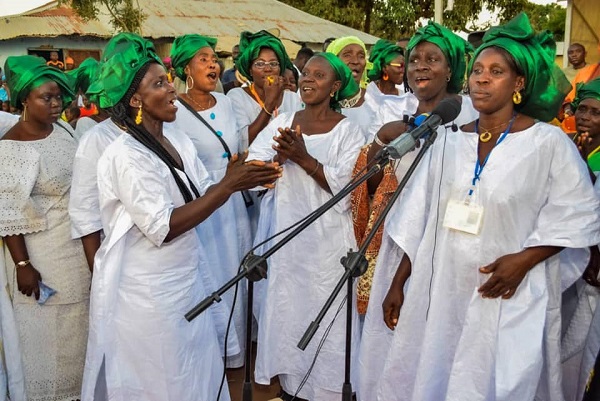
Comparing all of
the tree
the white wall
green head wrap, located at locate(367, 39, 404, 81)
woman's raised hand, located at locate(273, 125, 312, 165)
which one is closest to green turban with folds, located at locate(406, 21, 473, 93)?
woman's raised hand, located at locate(273, 125, 312, 165)

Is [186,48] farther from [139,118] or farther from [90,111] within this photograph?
Result: [90,111]

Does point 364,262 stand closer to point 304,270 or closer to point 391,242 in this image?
point 391,242

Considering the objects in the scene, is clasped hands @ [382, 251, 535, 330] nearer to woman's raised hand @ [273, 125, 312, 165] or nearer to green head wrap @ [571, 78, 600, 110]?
woman's raised hand @ [273, 125, 312, 165]

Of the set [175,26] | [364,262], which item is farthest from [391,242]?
[175,26]

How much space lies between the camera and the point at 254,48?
199 inches

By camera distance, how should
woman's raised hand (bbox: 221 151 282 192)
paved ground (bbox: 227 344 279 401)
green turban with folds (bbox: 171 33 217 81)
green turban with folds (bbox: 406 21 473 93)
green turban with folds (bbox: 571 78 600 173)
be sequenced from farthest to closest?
green turban with folds (bbox: 171 33 217 81) < paved ground (bbox: 227 344 279 401) < green turban with folds (bbox: 571 78 600 173) < green turban with folds (bbox: 406 21 473 93) < woman's raised hand (bbox: 221 151 282 192)

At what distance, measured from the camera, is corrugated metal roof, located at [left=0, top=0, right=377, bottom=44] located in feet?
59.6

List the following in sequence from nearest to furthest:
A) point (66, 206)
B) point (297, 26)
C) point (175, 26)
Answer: point (66, 206), point (175, 26), point (297, 26)

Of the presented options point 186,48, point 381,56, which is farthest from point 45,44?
point 186,48

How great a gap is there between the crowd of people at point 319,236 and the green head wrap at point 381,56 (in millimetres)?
1923

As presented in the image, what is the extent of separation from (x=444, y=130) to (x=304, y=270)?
4.37 feet

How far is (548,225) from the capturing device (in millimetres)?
2773

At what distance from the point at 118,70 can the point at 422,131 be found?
5.07 ft

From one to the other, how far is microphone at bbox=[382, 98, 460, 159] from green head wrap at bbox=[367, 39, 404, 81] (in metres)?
3.69
